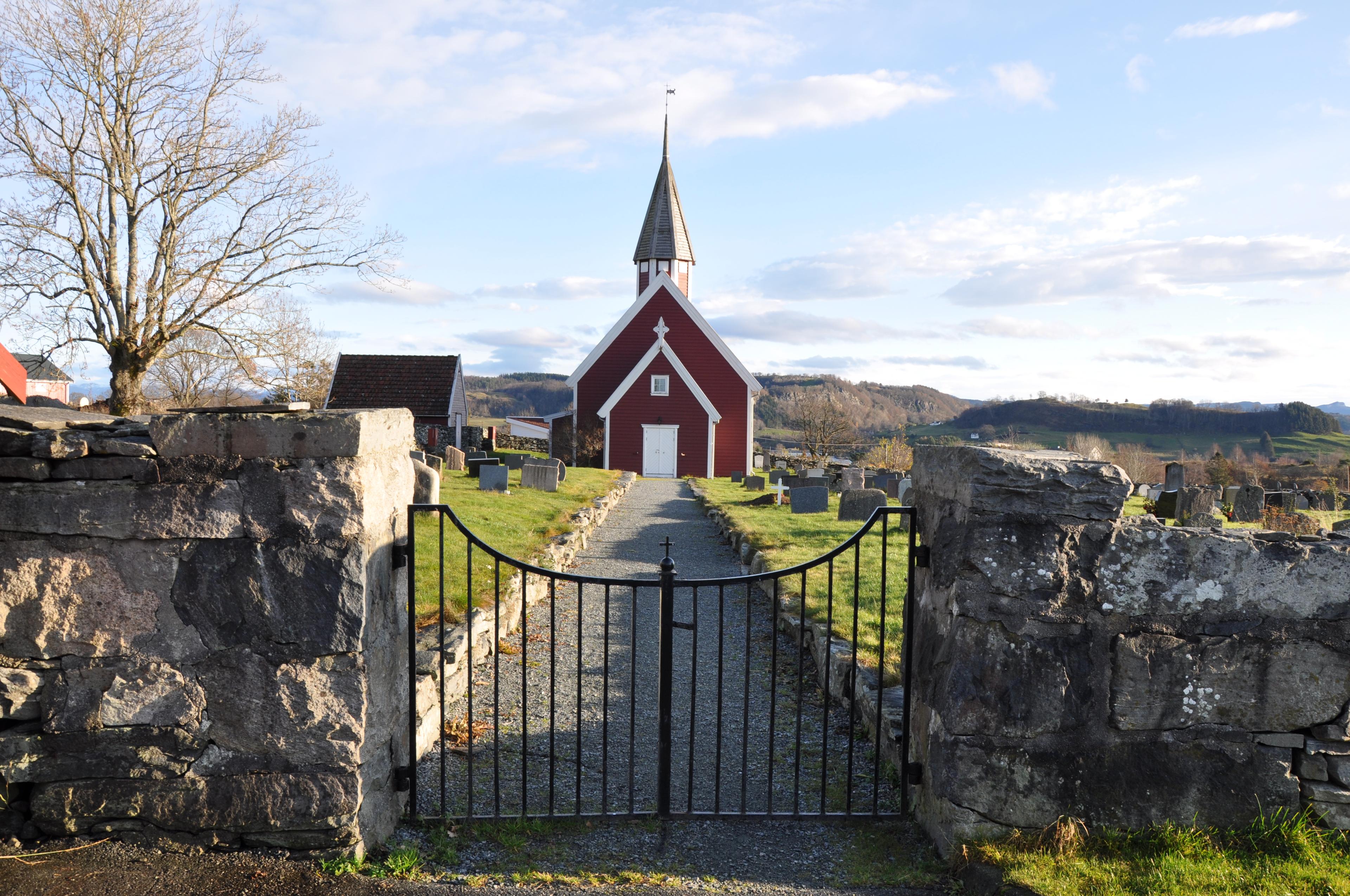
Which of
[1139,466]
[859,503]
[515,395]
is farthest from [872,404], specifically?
[859,503]

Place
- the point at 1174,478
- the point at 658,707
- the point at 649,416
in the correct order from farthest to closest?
the point at 649,416, the point at 1174,478, the point at 658,707

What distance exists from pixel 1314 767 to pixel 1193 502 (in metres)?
15.2

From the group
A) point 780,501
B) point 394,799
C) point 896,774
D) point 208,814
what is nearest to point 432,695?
point 394,799

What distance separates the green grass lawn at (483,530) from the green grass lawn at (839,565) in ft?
9.98

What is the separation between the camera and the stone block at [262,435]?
3.65 meters

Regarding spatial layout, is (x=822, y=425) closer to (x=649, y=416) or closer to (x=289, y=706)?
(x=649, y=416)

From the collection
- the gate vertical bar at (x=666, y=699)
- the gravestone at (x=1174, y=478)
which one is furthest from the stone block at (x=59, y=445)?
the gravestone at (x=1174, y=478)

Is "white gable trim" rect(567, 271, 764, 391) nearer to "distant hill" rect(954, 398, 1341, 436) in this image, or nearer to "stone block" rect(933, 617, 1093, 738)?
"stone block" rect(933, 617, 1093, 738)

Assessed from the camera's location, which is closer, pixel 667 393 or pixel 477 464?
pixel 477 464

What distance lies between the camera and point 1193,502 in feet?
55.8

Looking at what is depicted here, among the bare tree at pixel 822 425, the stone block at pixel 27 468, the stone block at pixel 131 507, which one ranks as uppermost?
the bare tree at pixel 822 425

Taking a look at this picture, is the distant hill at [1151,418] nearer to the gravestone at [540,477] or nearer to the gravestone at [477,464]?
the gravestone at [477,464]

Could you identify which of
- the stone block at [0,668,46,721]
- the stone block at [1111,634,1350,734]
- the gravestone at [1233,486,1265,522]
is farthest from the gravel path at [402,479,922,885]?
the gravestone at [1233,486,1265,522]

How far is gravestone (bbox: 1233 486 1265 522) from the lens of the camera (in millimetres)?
18406
